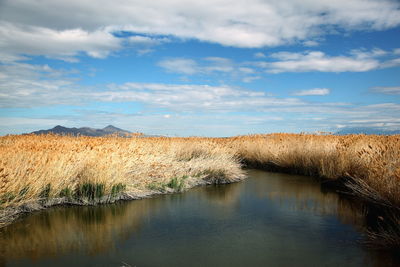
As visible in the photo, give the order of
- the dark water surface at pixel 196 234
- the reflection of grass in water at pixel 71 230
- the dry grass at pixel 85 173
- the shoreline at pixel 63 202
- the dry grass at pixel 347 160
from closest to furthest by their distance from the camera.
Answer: the dark water surface at pixel 196 234 < the reflection of grass in water at pixel 71 230 < the shoreline at pixel 63 202 < the dry grass at pixel 347 160 < the dry grass at pixel 85 173

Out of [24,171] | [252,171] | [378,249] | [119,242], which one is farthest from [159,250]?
[252,171]

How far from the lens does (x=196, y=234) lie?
21.7ft

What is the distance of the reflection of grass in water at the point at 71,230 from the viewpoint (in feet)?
19.6

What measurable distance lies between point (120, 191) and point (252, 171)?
26.5 feet

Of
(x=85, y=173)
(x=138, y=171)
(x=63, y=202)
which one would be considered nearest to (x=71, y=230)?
(x=63, y=202)

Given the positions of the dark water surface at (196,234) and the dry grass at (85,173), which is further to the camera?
the dry grass at (85,173)

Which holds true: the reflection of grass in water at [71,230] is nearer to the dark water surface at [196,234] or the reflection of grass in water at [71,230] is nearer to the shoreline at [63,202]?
the dark water surface at [196,234]

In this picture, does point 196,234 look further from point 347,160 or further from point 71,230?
point 347,160

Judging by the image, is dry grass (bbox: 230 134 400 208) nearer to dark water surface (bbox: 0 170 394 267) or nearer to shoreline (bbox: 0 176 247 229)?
dark water surface (bbox: 0 170 394 267)

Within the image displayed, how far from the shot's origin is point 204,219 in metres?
7.75

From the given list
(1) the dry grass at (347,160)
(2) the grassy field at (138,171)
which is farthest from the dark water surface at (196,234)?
(1) the dry grass at (347,160)

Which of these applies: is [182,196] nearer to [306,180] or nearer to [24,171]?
[24,171]

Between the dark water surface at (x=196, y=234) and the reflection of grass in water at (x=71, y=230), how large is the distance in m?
0.02

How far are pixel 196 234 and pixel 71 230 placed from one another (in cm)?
272
